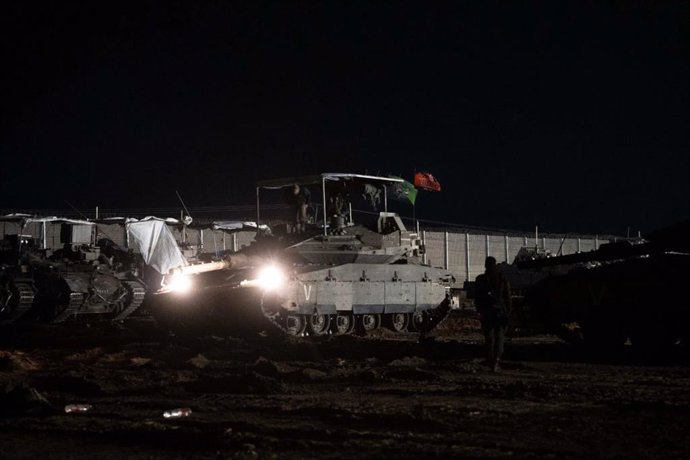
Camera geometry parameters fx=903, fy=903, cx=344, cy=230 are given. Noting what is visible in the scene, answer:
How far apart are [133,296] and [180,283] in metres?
5.99

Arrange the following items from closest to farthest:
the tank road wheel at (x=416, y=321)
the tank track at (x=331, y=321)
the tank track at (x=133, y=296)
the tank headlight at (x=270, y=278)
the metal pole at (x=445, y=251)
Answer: the tank headlight at (x=270, y=278) → the tank track at (x=331, y=321) → the tank road wheel at (x=416, y=321) → the tank track at (x=133, y=296) → the metal pole at (x=445, y=251)

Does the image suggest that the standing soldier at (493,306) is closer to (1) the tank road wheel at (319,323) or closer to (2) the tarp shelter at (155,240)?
(1) the tank road wheel at (319,323)

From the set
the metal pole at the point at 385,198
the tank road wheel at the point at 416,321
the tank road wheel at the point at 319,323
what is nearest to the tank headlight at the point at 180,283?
the tank road wheel at the point at 319,323

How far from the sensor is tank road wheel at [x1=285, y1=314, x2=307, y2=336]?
1786 centimetres

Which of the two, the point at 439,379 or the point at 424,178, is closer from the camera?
the point at 439,379

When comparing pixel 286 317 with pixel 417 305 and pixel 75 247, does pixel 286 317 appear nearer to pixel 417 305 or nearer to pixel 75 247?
pixel 417 305

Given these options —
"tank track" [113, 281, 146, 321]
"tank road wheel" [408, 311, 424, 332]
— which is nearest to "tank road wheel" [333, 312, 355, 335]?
"tank road wheel" [408, 311, 424, 332]

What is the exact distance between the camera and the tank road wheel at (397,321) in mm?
20938

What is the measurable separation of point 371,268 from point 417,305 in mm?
1893

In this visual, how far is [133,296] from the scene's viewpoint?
939 inches

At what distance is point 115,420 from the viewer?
7910 mm

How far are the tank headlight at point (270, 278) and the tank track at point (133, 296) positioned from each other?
7.43 metres

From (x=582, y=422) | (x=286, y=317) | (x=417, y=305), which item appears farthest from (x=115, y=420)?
(x=417, y=305)

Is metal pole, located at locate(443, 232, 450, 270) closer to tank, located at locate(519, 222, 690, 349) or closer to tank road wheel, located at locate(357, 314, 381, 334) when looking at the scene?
tank road wheel, located at locate(357, 314, 381, 334)
